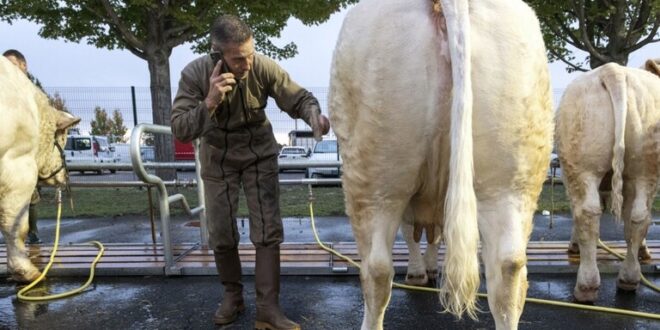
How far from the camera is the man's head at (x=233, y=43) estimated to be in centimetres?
283

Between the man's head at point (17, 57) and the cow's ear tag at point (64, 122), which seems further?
the man's head at point (17, 57)

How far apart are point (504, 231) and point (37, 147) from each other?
4642 mm

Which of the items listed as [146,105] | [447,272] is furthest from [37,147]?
[146,105]

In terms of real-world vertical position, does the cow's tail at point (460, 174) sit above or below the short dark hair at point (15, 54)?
below

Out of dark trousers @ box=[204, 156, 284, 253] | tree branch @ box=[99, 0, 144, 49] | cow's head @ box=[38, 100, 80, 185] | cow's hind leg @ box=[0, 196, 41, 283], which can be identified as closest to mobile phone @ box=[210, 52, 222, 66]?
dark trousers @ box=[204, 156, 284, 253]

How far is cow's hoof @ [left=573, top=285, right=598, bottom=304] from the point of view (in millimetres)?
3574

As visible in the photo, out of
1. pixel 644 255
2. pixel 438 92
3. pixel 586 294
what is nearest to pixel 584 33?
pixel 644 255

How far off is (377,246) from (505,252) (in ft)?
1.90

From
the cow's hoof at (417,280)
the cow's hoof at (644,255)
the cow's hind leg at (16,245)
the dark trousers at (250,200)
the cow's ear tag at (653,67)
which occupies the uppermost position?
the cow's ear tag at (653,67)

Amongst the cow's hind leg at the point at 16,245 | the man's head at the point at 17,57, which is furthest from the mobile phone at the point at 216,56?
the man's head at the point at 17,57

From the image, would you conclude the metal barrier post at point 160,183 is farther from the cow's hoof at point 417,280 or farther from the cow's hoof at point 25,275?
the cow's hoof at point 417,280

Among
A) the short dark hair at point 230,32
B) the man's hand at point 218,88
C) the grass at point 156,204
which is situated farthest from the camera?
the grass at point 156,204

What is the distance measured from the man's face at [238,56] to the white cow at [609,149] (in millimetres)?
2381

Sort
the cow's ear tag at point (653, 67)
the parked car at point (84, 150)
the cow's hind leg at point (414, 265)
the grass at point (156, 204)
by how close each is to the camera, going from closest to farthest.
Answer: the cow's ear tag at point (653, 67), the cow's hind leg at point (414, 265), the grass at point (156, 204), the parked car at point (84, 150)
